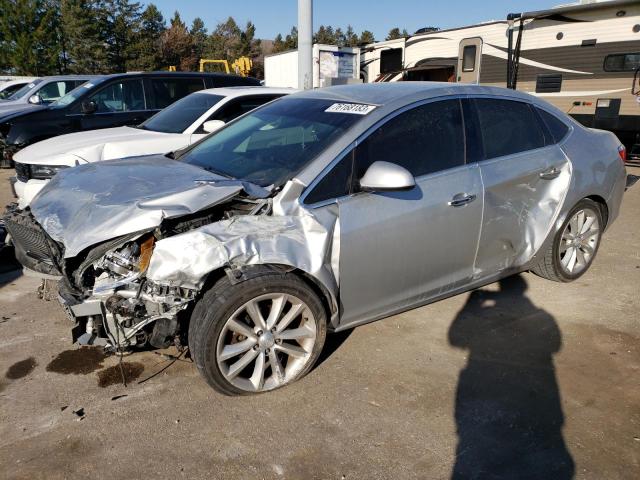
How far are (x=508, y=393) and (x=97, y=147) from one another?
16.0 ft

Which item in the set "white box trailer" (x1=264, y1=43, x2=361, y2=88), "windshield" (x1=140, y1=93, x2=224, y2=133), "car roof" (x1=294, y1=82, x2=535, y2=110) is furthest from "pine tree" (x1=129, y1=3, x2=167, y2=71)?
"car roof" (x1=294, y1=82, x2=535, y2=110)

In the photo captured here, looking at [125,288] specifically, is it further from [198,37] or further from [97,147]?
[198,37]

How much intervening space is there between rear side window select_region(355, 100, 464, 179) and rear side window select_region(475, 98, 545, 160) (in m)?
0.24

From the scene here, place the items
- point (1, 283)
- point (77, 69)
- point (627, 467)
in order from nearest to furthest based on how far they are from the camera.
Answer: point (627, 467), point (1, 283), point (77, 69)

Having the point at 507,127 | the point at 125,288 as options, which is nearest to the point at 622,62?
the point at 507,127

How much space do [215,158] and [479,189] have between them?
190cm

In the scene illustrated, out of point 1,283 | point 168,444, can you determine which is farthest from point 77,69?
point 168,444

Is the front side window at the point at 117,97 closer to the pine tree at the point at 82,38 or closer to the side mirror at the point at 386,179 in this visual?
the side mirror at the point at 386,179

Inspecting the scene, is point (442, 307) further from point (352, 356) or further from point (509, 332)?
point (352, 356)

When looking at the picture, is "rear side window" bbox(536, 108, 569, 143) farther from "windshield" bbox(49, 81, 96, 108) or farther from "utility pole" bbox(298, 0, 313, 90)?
"windshield" bbox(49, 81, 96, 108)

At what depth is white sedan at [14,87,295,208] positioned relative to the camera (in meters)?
5.53

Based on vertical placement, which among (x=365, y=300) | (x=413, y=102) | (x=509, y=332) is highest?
(x=413, y=102)

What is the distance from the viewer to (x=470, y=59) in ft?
41.1

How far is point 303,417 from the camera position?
2859 mm
